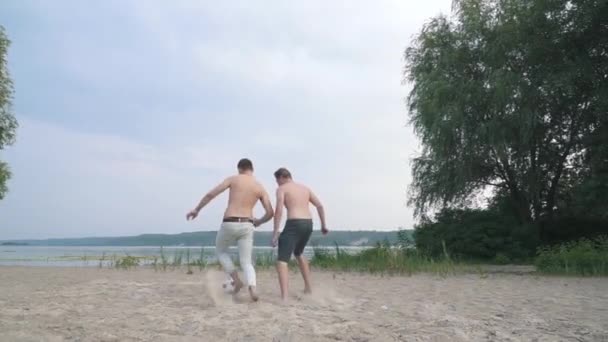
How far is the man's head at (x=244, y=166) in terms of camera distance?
7852 mm

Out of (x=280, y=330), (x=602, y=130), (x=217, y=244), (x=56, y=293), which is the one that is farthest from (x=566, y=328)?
(x=602, y=130)

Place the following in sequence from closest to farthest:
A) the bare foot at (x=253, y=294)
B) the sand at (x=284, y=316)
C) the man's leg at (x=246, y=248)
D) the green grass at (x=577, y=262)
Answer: the sand at (x=284, y=316)
the bare foot at (x=253, y=294)
the man's leg at (x=246, y=248)
the green grass at (x=577, y=262)

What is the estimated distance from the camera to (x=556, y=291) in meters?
10.3

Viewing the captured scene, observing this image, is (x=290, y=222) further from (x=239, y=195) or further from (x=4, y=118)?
(x=4, y=118)

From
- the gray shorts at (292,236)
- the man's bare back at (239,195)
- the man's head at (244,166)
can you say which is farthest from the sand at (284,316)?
the man's head at (244,166)

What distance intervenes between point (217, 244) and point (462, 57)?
18380 mm

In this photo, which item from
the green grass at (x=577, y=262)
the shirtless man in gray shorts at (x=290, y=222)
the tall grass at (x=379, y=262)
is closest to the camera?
the shirtless man in gray shorts at (x=290, y=222)

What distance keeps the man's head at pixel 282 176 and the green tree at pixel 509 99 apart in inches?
547

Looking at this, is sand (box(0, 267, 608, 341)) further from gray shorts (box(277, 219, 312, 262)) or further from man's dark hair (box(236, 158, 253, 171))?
man's dark hair (box(236, 158, 253, 171))

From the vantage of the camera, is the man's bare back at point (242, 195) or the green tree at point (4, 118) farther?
the green tree at point (4, 118)

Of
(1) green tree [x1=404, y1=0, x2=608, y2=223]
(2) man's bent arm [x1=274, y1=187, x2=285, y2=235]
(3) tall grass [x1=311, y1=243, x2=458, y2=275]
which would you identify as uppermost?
(1) green tree [x1=404, y1=0, x2=608, y2=223]

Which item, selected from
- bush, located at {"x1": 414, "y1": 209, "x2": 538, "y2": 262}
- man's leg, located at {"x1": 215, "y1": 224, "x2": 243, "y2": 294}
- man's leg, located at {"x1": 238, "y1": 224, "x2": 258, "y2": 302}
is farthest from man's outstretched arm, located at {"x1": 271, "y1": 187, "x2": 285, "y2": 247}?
bush, located at {"x1": 414, "y1": 209, "x2": 538, "y2": 262}

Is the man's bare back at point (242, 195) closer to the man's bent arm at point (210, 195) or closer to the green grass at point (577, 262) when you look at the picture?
the man's bent arm at point (210, 195)

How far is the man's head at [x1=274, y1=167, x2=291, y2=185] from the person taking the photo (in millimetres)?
8086
